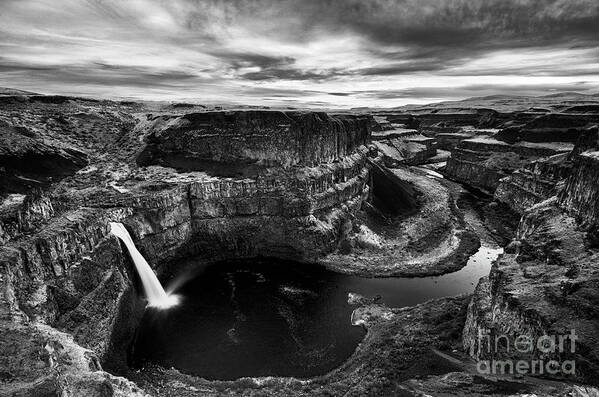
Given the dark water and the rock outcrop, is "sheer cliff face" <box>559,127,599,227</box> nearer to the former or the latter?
the dark water

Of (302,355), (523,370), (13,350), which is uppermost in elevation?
(13,350)

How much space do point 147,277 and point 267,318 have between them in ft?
45.5

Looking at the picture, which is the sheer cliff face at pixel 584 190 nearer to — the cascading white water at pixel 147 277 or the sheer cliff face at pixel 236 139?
the sheer cliff face at pixel 236 139

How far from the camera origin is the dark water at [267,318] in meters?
31.3

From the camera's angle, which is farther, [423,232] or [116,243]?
[423,232]

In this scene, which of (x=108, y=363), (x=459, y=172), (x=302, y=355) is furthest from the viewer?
(x=459, y=172)

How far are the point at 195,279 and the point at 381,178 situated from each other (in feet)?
143

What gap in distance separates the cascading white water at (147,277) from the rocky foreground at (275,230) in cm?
107

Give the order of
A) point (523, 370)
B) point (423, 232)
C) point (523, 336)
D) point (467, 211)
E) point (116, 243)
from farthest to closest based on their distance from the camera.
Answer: point (467, 211)
point (423, 232)
point (116, 243)
point (523, 336)
point (523, 370)

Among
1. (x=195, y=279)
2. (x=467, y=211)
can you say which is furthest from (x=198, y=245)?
(x=467, y=211)

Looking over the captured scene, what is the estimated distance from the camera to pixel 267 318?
3753 centimetres

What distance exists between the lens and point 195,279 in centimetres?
4556

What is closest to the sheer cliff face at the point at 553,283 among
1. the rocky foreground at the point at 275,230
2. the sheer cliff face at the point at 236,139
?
the rocky foreground at the point at 275,230

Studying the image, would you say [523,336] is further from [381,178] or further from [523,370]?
[381,178]
